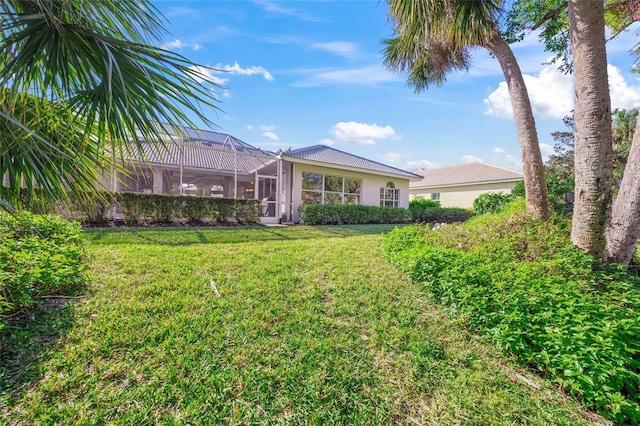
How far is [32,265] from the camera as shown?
3.11m

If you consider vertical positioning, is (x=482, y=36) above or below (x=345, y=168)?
above

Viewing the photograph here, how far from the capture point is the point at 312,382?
2.35m

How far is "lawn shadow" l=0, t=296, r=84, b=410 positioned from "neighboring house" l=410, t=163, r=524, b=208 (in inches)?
934

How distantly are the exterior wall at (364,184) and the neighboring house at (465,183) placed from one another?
701cm

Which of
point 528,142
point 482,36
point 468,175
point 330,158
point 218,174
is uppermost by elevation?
point 482,36

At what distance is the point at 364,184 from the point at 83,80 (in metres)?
15.4

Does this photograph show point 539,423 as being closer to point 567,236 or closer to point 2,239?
point 567,236

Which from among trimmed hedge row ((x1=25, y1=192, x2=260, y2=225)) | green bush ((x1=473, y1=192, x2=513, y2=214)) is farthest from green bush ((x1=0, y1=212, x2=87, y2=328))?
green bush ((x1=473, y1=192, x2=513, y2=214))

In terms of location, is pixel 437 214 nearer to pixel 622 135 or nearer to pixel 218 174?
pixel 622 135

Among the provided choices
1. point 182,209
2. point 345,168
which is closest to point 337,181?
point 345,168

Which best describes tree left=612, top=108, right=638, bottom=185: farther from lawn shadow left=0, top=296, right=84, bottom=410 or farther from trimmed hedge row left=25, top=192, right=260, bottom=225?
lawn shadow left=0, top=296, right=84, bottom=410

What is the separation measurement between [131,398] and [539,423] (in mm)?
3052

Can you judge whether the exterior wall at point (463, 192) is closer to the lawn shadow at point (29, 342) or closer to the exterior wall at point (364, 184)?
the exterior wall at point (364, 184)

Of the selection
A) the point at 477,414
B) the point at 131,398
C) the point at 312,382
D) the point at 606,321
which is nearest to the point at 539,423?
the point at 477,414
